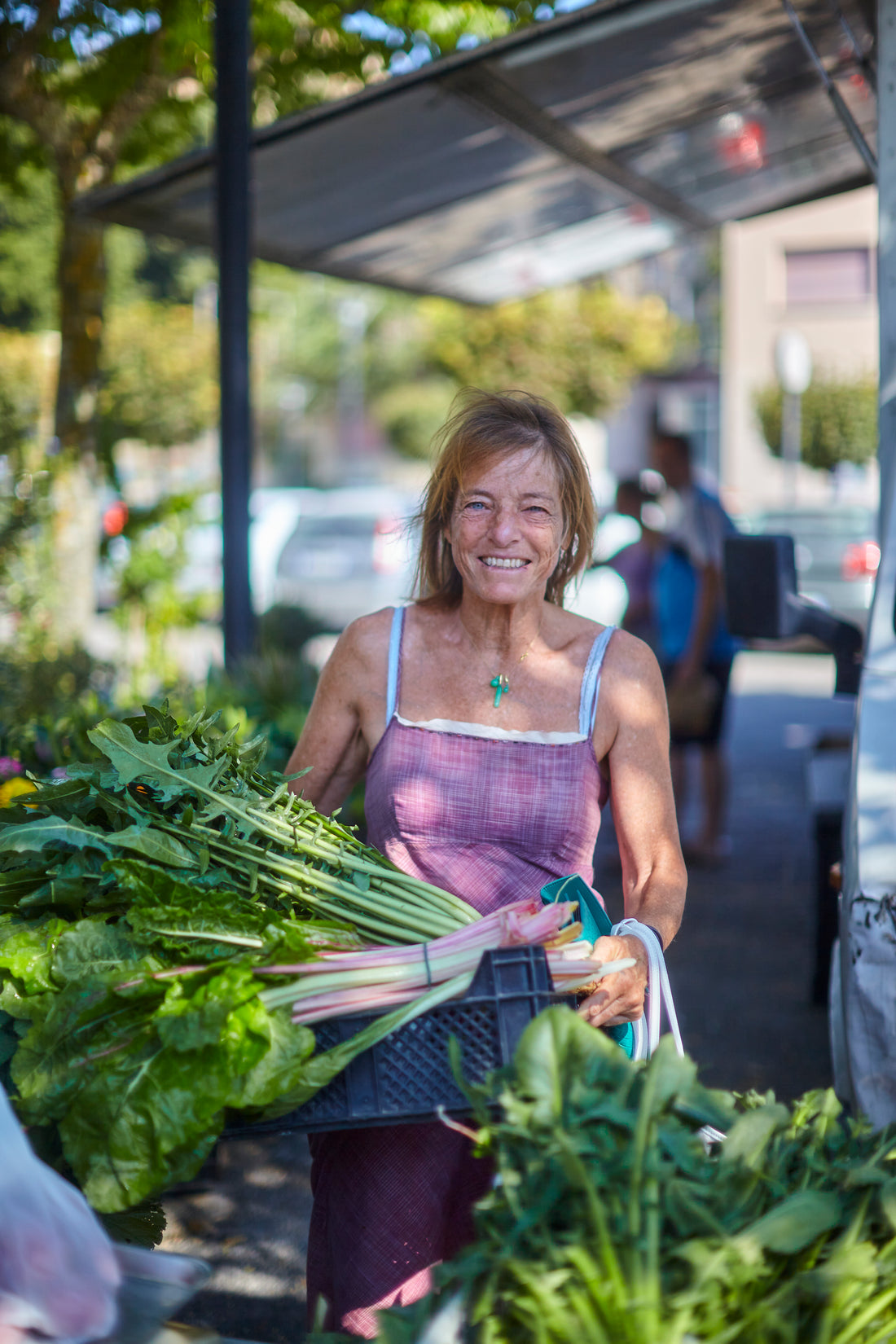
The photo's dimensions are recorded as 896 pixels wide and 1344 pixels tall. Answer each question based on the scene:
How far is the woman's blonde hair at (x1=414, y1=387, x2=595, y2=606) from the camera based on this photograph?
2.52 m

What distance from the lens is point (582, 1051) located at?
1655 mm

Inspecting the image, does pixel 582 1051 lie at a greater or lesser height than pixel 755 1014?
greater

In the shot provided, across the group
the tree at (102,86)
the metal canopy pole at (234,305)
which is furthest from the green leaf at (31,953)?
the tree at (102,86)

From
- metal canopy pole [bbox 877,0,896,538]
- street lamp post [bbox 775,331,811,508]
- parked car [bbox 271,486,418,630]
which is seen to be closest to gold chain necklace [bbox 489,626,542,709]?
metal canopy pole [bbox 877,0,896,538]

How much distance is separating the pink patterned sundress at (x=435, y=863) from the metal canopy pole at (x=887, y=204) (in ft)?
5.29

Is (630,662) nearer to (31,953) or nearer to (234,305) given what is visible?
(31,953)

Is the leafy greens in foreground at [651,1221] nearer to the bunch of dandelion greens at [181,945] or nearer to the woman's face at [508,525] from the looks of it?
the bunch of dandelion greens at [181,945]

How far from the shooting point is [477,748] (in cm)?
246

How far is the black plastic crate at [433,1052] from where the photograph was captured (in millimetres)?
1841

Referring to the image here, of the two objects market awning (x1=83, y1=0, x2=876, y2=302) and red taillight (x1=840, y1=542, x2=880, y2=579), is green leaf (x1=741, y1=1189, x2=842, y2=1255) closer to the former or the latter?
market awning (x1=83, y1=0, x2=876, y2=302)

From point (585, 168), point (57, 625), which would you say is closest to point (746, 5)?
point (585, 168)

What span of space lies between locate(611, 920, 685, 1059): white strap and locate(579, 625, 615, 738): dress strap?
0.41 m

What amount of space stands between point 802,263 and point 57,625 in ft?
96.4

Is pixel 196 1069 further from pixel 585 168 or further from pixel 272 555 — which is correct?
pixel 272 555
